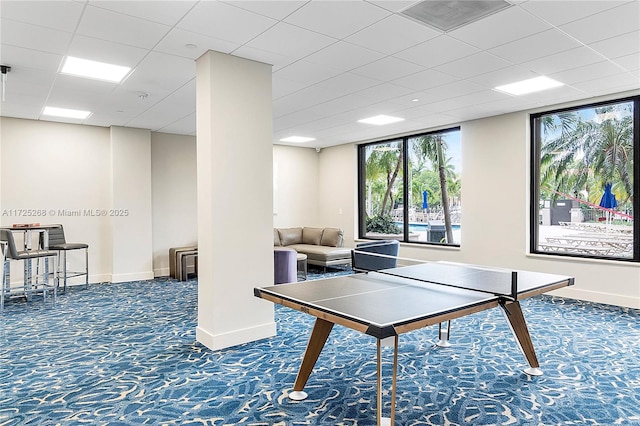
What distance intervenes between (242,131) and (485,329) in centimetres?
339

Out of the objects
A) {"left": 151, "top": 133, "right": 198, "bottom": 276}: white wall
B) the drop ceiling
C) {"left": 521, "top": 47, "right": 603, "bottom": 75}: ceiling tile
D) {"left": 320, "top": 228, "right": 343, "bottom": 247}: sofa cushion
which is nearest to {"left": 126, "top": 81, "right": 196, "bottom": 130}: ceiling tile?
the drop ceiling

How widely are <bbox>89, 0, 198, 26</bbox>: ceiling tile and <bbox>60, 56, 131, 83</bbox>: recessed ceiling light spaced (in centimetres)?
140

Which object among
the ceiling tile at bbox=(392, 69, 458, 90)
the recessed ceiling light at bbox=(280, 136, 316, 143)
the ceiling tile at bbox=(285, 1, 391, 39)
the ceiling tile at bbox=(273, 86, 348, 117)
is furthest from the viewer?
the recessed ceiling light at bbox=(280, 136, 316, 143)

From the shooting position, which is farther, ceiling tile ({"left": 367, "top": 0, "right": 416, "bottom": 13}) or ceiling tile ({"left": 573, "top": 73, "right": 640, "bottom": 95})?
ceiling tile ({"left": 573, "top": 73, "right": 640, "bottom": 95})

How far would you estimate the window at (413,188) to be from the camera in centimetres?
807

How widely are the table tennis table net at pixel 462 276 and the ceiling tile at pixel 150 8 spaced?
2614 millimetres

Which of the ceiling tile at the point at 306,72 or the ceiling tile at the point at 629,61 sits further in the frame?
the ceiling tile at the point at 306,72

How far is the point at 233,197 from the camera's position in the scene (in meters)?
4.11

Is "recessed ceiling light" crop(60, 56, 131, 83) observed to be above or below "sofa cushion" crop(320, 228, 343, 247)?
above

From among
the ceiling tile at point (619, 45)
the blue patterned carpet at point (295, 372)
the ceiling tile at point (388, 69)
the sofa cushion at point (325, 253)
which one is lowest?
the blue patterned carpet at point (295, 372)

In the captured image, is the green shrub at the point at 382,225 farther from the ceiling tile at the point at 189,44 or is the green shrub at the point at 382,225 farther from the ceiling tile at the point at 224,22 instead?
the ceiling tile at the point at 224,22

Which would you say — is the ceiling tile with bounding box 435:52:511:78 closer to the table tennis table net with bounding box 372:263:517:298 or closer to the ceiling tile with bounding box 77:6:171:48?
the table tennis table net with bounding box 372:263:517:298

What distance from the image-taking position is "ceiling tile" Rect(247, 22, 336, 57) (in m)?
3.54

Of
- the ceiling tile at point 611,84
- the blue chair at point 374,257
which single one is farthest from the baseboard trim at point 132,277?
the ceiling tile at point 611,84
